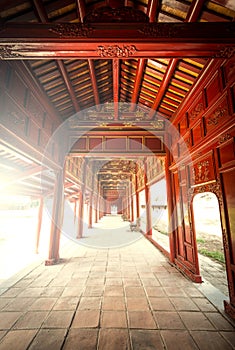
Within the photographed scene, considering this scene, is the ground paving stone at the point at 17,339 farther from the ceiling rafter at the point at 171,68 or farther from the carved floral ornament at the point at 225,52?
the ceiling rafter at the point at 171,68

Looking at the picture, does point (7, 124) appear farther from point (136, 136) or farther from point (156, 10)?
point (136, 136)

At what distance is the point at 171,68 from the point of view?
319 cm

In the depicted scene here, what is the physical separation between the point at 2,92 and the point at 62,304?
351 cm

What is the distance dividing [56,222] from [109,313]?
295cm

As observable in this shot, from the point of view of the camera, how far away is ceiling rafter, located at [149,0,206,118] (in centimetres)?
211

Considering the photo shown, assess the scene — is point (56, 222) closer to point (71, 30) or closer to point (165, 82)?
point (71, 30)

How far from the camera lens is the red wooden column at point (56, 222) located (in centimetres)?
473

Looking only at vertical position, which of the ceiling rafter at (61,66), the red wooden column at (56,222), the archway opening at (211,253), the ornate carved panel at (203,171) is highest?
the ceiling rafter at (61,66)

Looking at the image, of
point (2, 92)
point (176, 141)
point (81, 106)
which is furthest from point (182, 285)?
point (81, 106)

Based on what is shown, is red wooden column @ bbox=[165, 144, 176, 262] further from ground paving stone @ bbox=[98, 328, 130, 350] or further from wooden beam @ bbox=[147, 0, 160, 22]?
wooden beam @ bbox=[147, 0, 160, 22]

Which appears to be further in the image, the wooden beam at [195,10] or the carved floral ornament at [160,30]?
the wooden beam at [195,10]

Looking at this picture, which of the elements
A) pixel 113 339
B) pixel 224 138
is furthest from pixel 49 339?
pixel 224 138

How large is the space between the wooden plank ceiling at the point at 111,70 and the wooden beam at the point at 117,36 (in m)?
0.18

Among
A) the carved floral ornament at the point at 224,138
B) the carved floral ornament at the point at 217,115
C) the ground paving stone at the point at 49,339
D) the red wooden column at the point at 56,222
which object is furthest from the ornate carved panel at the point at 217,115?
the red wooden column at the point at 56,222
